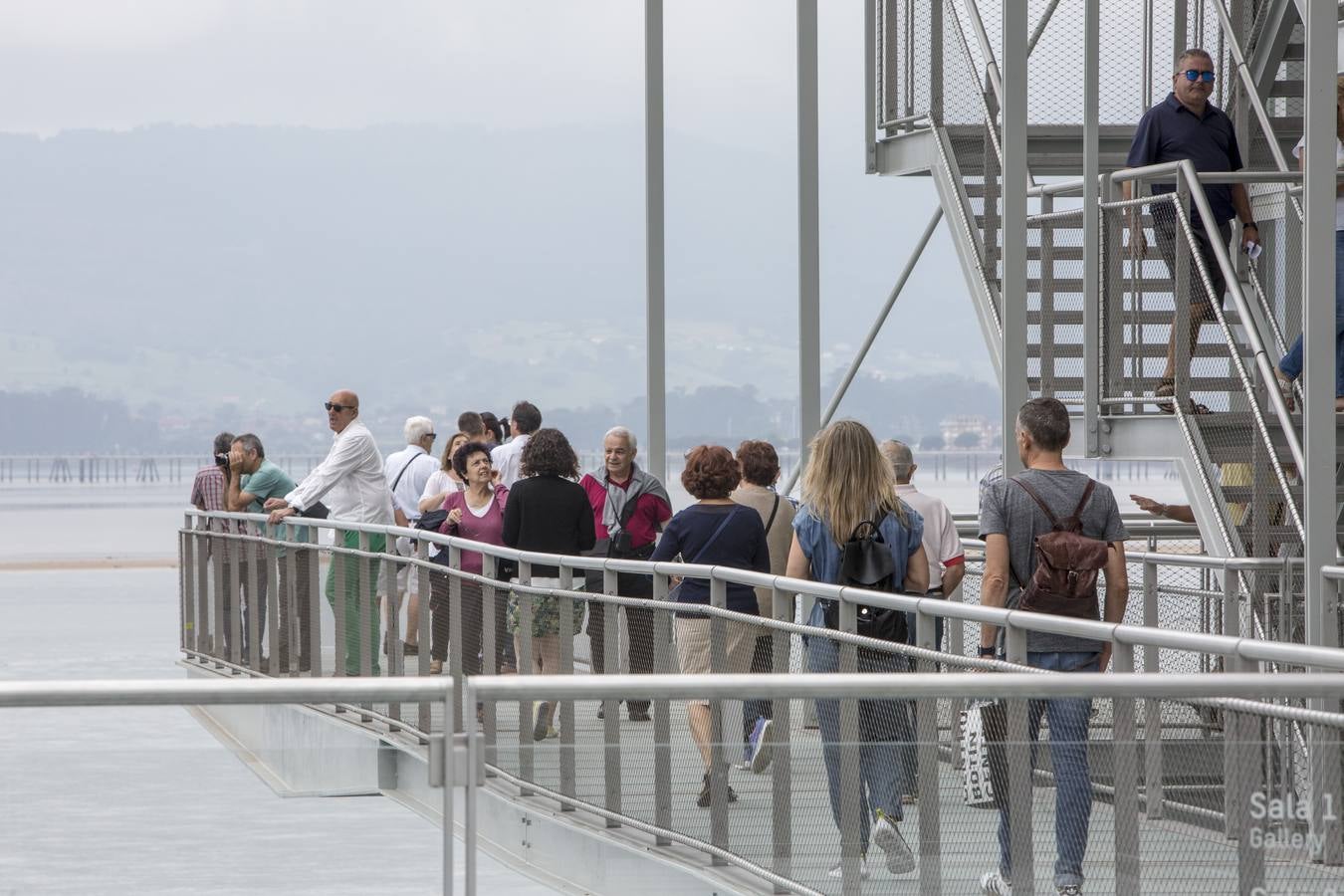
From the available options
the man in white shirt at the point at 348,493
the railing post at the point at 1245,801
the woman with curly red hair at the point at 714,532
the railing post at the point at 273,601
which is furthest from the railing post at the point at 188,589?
the railing post at the point at 1245,801

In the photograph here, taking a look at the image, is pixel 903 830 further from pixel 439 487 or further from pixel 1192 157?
pixel 439 487

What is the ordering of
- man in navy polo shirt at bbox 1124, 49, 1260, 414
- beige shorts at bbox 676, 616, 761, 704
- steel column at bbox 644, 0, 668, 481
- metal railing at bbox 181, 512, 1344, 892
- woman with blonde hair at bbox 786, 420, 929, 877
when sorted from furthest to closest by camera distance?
steel column at bbox 644, 0, 668, 481, man in navy polo shirt at bbox 1124, 49, 1260, 414, beige shorts at bbox 676, 616, 761, 704, woman with blonde hair at bbox 786, 420, 929, 877, metal railing at bbox 181, 512, 1344, 892

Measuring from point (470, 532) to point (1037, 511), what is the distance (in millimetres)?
6281

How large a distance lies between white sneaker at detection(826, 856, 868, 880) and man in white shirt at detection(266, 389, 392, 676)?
8.76m

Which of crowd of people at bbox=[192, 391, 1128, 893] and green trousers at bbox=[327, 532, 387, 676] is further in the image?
green trousers at bbox=[327, 532, 387, 676]

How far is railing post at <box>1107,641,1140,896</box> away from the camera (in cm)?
450

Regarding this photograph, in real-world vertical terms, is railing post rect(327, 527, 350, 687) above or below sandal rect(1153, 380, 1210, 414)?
below

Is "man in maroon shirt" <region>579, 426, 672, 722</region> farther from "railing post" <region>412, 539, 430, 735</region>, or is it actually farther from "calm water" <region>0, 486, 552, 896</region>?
"calm water" <region>0, 486, 552, 896</region>

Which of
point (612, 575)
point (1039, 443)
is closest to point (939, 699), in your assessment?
point (1039, 443)

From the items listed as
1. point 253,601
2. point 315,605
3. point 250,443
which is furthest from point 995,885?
point 250,443

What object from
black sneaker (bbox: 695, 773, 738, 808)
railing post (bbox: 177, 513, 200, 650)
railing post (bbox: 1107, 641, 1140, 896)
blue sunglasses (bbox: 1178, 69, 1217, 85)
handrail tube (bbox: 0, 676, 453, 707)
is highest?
blue sunglasses (bbox: 1178, 69, 1217, 85)

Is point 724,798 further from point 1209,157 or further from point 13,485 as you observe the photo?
point 13,485

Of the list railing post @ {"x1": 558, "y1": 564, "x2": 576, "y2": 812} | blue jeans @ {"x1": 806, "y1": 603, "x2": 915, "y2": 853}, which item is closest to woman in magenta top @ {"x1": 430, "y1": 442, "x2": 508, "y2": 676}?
railing post @ {"x1": 558, "y1": 564, "x2": 576, "y2": 812}

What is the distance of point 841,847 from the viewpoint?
5.21 meters
